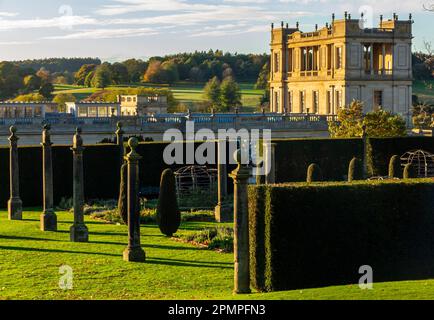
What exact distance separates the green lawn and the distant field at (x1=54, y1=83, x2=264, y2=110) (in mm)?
99228

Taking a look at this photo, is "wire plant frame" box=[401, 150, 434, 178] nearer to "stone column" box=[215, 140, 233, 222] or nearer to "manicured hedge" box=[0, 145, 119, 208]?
"stone column" box=[215, 140, 233, 222]

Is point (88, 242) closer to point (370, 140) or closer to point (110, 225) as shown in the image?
point (110, 225)

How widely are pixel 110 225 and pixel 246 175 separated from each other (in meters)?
11.1

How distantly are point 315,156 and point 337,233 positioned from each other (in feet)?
63.1

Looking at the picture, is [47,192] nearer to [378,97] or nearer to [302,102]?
[378,97]

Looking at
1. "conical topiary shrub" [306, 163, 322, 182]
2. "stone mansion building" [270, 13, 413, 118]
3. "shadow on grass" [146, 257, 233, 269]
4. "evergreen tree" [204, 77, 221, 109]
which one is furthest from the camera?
"evergreen tree" [204, 77, 221, 109]

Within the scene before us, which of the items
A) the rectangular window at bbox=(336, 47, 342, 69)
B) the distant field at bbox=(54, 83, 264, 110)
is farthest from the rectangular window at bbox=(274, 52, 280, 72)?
the distant field at bbox=(54, 83, 264, 110)

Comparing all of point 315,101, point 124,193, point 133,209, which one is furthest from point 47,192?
point 315,101

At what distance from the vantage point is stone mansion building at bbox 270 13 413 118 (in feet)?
237

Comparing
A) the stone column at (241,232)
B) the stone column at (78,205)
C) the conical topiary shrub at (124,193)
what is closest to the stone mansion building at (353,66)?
the conical topiary shrub at (124,193)

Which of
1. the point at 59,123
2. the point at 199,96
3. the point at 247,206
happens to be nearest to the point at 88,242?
the point at 247,206

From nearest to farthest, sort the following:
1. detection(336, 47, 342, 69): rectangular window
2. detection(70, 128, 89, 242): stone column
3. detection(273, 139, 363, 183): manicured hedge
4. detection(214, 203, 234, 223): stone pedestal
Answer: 1. detection(70, 128, 89, 242): stone column
2. detection(214, 203, 234, 223): stone pedestal
3. detection(273, 139, 363, 183): manicured hedge
4. detection(336, 47, 342, 69): rectangular window

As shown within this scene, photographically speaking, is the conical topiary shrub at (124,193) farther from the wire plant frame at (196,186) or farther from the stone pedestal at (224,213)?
the wire plant frame at (196,186)

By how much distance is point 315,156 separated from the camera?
1423 inches
